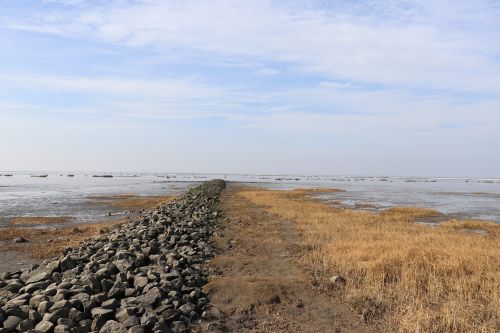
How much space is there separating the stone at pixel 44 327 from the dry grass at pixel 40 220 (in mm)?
19907

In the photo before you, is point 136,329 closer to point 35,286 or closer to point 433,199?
point 35,286

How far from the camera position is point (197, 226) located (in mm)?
17594

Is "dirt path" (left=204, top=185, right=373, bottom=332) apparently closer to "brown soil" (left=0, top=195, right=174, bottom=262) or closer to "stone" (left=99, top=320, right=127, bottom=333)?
"stone" (left=99, top=320, right=127, bottom=333)

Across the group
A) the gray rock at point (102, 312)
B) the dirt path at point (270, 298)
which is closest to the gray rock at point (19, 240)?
the dirt path at point (270, 298)

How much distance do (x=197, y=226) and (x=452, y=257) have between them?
31.6 feet

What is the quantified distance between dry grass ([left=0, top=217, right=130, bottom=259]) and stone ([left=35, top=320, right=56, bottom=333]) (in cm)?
910

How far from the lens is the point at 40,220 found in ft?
84.2

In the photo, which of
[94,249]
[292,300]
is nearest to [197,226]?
[94,249]

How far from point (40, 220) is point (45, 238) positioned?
25.0 feet

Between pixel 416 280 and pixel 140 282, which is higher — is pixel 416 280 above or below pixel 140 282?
below

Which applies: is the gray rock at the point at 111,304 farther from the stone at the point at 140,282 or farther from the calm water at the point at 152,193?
the calm water at the point at 152,193

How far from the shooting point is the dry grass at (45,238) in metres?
15.8

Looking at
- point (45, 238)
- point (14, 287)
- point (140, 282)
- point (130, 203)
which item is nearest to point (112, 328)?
point (140, 282)

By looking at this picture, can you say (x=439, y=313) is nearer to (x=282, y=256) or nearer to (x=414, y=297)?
(x=414, y=297)
